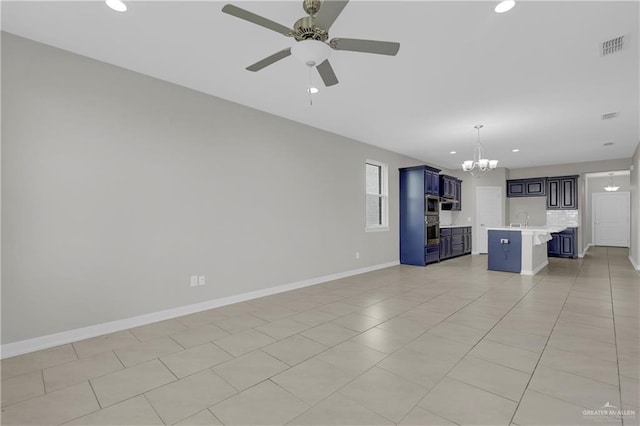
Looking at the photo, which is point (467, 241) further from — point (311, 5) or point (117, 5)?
point (117, 5)

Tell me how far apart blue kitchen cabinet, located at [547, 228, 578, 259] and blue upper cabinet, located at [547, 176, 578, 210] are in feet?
2.37

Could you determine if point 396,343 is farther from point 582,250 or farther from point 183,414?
point 582,250

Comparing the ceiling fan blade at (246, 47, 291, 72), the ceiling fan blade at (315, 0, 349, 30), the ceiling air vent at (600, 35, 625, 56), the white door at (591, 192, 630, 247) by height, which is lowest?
the white door at (591, 192, 630, 247)

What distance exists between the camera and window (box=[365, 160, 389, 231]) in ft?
22.0

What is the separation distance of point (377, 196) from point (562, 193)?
228 inches

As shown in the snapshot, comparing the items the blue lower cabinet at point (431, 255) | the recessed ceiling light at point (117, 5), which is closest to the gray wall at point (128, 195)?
the recessed ceiling light at point (117, 5)

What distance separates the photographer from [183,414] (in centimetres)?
182

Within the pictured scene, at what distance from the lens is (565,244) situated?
839 cm

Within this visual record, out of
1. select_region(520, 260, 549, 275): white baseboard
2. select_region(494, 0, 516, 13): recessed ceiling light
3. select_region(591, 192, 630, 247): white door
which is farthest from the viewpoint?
select_region(591, 192, 630, 247): white door

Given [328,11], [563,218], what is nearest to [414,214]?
[563,218]

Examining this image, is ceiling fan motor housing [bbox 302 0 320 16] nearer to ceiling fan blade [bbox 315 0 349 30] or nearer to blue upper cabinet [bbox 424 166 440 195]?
ceiling fan blade [bbox 315 0 349 30]

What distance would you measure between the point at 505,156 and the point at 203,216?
743 cm

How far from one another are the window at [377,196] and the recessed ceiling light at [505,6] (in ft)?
14.3

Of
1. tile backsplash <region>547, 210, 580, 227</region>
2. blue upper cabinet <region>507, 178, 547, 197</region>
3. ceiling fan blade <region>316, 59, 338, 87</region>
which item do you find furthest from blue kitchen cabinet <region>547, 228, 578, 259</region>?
ceiling fan blade <region>316, 59, 338, 87</region>
